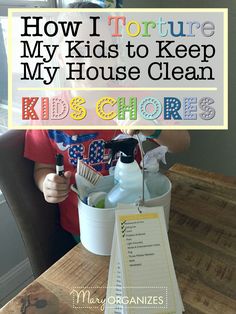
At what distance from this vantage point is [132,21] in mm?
1338

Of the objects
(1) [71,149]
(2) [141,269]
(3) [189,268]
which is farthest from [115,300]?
(1) [71,149]

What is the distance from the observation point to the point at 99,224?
0.55m

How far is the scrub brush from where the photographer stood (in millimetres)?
580

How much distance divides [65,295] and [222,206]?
0.45 metres

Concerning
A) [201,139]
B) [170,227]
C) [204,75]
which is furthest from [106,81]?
[201,139]

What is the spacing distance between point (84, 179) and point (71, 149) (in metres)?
0.24

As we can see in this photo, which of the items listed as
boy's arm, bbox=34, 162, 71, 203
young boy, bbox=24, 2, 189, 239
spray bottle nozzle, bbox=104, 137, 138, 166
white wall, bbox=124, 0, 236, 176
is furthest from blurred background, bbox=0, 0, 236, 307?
spray bottle nozzle, bbox=104, 137, 138, 166

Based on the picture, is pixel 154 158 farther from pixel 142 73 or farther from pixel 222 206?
pixel 142 73

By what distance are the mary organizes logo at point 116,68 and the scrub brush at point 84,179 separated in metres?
0.11

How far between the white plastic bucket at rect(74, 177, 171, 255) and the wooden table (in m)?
0.02

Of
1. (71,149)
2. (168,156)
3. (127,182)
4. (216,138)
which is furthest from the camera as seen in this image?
(168,156)

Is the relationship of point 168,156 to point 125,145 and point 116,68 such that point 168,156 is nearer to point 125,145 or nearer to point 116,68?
point 116,68

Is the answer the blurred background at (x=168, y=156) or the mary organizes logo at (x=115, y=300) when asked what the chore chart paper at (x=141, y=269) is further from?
the blurred background at (x=168, y=156)

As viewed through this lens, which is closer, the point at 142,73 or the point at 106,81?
the point at 106,81
